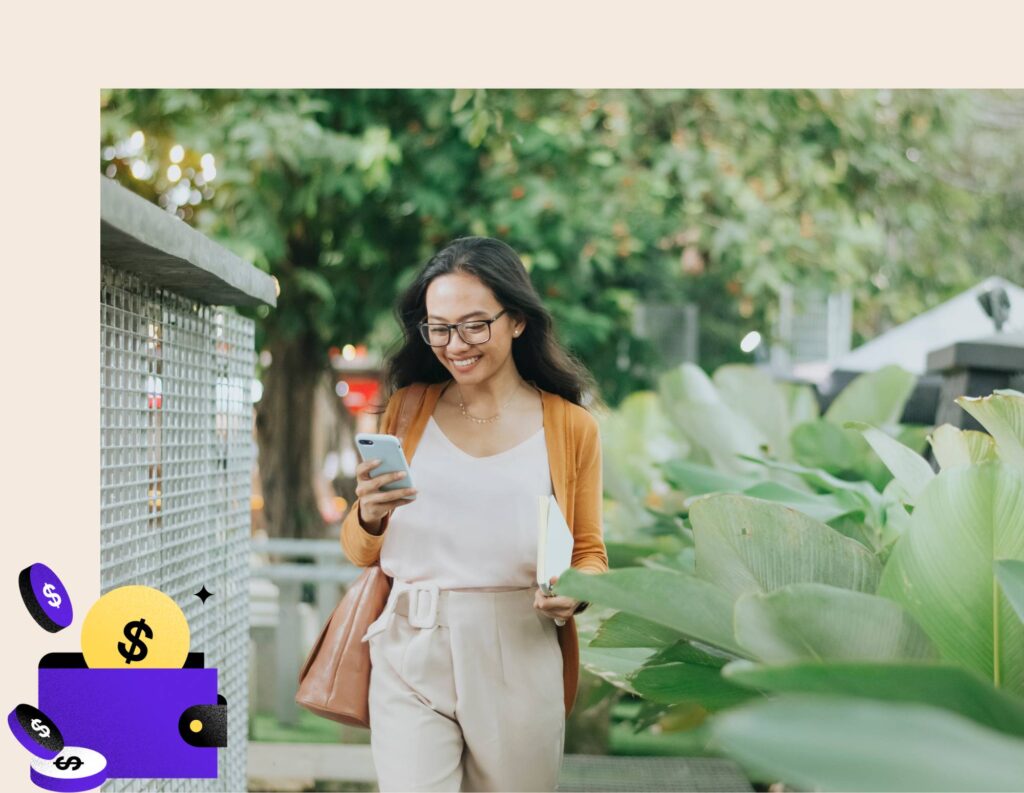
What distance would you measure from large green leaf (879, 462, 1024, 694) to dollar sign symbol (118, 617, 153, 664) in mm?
1201

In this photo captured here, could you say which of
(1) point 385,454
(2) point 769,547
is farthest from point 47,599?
(2) point 769,547

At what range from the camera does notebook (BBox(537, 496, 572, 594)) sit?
68.8 inches

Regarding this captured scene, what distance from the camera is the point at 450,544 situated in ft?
6.25

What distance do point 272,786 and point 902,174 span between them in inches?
197

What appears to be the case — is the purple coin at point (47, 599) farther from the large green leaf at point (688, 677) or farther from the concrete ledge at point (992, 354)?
the concrete ledge at point (992, 354)

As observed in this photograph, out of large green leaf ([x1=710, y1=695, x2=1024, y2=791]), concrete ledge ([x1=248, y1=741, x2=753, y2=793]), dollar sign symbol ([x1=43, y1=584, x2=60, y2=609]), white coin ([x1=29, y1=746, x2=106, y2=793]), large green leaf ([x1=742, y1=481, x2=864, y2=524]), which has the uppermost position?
large green leaf ([x1=742, y1=481, x2=864, y2=524])

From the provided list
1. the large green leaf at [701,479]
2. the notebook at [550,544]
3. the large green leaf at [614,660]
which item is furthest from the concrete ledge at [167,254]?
the large green leaf at [701,479]

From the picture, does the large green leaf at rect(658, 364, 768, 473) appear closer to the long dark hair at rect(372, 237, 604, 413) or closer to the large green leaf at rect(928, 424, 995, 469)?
the long dark hair at rect(372, 237, 604, 413)

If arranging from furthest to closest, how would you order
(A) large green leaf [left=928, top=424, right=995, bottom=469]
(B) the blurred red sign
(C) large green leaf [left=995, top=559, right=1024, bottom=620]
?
1. (B) the blurred red sign
2. (A) large green leaf [left=928, top=424, right=995, bottom=469]
3. (C) large green leaf [left=995, top=559, right=1024, bottom=620]

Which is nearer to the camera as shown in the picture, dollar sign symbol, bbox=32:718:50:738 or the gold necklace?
dollar sign symbol, bbox=32:718:50:738

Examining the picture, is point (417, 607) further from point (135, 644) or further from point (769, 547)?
point (769, 547)

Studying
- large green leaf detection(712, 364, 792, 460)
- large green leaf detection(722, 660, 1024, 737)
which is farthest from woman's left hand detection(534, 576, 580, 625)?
large green leaf detection(712, 364, 792, 460)

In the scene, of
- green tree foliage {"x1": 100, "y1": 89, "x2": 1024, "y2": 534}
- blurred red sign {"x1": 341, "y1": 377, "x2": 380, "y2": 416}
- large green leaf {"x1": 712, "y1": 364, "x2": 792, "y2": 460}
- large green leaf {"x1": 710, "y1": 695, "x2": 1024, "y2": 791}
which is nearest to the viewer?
large green leaf {"x1": 710, "y1": 695, "x2": 1024, "y2": 791}

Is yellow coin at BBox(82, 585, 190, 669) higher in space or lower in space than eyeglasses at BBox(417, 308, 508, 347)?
lower
